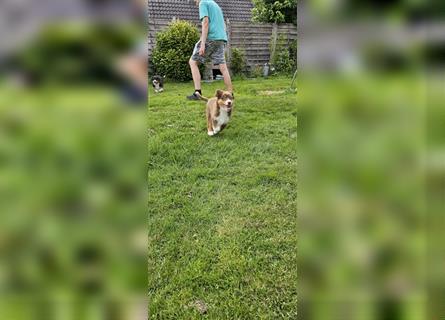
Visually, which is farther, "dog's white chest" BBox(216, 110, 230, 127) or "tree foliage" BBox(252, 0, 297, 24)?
"tree foliage" BBox(252, 0, 297, 24)

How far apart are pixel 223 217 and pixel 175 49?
5.36m

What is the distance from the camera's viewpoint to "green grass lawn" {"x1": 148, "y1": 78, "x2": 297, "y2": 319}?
161cm

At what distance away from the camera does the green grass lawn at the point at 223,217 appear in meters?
1.61

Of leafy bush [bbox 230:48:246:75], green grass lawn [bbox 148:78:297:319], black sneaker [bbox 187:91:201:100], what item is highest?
leafy bush [bbox 230:48:246:75]

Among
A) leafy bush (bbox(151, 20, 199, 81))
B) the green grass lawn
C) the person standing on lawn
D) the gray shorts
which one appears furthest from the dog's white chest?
leafy bush (bbox(151, 20, 199, 81))

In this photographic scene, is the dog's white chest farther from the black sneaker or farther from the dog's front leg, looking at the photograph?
the black sneaker

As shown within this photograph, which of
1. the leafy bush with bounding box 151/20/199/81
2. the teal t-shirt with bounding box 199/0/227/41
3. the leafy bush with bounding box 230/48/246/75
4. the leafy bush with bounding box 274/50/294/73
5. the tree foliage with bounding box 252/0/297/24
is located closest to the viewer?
the teal t-shirt with bounding box 199/0/227/41

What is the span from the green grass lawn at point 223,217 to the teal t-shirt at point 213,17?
34.7 inches

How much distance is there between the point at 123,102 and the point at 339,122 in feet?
0.82

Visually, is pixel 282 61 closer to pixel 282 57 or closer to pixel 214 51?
pixel 282 57

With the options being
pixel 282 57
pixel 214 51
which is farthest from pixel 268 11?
pixel 214 51

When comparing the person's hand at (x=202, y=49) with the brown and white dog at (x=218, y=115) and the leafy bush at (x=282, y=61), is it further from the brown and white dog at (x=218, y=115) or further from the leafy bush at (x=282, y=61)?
the leafy bush at (x=282, y=61)

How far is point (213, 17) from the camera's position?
14.0ft

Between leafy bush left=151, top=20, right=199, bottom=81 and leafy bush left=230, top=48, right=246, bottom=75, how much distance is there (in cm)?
118
